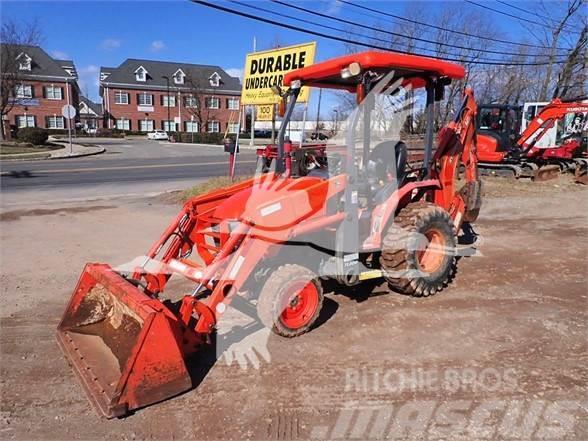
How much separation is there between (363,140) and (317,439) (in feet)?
8.87

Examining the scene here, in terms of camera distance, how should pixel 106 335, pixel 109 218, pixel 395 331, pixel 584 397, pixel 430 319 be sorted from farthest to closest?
1. pixel 109 218
2. pixel 430 319
3. pixel 395 331
4. pixel 106 335
5. pixel 584 397

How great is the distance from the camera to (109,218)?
905 centimetres

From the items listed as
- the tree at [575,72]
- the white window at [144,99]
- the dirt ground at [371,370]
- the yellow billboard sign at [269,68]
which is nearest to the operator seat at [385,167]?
the dirt ground at [371,370]

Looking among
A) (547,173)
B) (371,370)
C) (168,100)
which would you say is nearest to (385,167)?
(371,370)

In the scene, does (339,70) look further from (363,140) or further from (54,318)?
(54,318)

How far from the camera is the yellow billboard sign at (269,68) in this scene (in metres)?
11.4

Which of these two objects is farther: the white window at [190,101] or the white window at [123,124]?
the white window at [123,124]

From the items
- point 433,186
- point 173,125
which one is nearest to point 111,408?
point 433,186

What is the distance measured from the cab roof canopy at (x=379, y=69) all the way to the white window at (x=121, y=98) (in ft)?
215

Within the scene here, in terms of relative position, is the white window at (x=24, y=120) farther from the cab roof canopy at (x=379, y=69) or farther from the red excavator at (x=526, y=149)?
the cab roof canopy at (x=379, y=69)

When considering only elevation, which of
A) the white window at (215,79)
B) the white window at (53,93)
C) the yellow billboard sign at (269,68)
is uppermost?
the white window at (215,79)

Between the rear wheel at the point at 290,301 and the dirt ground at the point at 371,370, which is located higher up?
the rear wheel at the point at 290,301

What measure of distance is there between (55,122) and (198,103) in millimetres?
17919

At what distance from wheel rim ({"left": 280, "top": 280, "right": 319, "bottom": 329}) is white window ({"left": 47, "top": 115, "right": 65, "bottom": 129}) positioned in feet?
202
